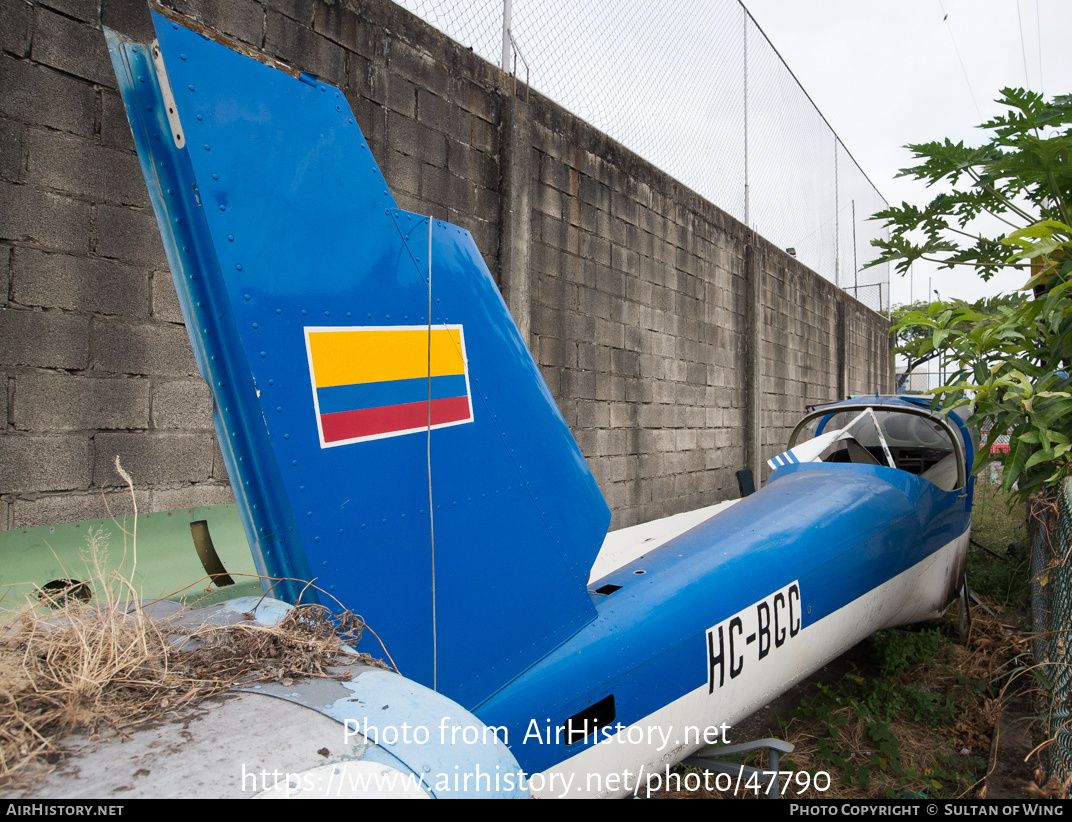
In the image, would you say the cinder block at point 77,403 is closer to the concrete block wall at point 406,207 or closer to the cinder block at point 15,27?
the concrete block wall at point 406,207

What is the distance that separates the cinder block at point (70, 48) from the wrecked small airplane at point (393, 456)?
222cm

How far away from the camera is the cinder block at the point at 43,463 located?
2625 millimetres

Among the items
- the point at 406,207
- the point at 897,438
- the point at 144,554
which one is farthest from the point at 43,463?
the point at 897,438

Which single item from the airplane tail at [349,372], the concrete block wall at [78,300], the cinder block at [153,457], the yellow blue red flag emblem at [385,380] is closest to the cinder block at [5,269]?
the concrete block wall at [78,300]

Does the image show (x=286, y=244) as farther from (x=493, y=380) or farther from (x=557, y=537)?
(x=557, y=537)

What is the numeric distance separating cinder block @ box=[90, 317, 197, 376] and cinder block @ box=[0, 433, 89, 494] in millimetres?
380

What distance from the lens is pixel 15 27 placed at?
2.64m

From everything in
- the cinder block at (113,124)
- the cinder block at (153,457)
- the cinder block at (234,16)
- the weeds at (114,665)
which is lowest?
the weeds at (114,665)

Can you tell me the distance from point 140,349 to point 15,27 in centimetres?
141

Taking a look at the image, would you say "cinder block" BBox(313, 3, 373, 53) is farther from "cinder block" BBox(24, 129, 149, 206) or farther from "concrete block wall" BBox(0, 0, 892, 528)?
"cinder block" BBox(24, 129, 149, 206)

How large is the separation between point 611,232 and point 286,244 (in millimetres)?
4989

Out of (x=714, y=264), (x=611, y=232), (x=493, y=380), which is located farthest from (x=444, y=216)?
(x=714, y=264)

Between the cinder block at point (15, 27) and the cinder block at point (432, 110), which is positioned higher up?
the cinder block at point (432, 110)

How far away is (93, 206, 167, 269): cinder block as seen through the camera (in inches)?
115
